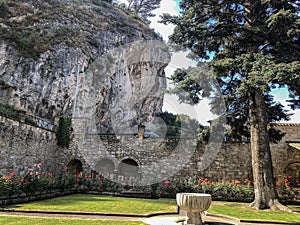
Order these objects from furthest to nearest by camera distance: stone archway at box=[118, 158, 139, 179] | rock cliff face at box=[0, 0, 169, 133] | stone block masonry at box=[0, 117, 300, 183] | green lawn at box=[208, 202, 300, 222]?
rock cliff face at box=[0, 0, 169, 133], stone archway at box=[118, 158, 139, 179], stone block masonry at box=[0, 117, 300, 183], green lawn at box=[208, 202, 300, 222]

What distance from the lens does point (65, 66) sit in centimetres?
2064

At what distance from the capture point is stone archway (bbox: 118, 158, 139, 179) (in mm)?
14922

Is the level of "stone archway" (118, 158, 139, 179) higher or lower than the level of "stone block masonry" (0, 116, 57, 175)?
lower

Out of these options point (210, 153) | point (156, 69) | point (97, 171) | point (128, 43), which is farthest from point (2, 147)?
point (156, 69)

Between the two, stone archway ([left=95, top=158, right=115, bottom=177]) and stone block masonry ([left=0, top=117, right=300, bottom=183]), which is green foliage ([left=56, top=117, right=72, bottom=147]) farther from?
stone archway ([left=95, top=158, right=115, bottom=177])

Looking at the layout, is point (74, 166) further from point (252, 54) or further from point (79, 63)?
point (252, 54)

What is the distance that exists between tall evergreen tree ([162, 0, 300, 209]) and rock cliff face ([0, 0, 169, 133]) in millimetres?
4682

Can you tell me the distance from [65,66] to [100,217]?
16.8m

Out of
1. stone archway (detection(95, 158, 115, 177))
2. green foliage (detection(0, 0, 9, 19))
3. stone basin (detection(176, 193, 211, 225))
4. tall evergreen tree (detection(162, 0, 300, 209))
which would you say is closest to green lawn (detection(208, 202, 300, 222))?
tall evergreen tree (detection(162, 0, 300, 209))

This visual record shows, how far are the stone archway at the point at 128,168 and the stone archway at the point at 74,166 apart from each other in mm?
2738

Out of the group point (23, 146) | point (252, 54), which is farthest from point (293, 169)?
point (23, 146)

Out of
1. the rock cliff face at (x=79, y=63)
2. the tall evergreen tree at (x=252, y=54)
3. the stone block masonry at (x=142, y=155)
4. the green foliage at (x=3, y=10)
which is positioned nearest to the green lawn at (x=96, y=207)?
the tall evergreen tree at (x=252, y=54)

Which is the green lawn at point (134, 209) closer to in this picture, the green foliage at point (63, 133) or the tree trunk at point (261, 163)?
the tree trunk at point (261, 163)

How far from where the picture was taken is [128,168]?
15945 mm
